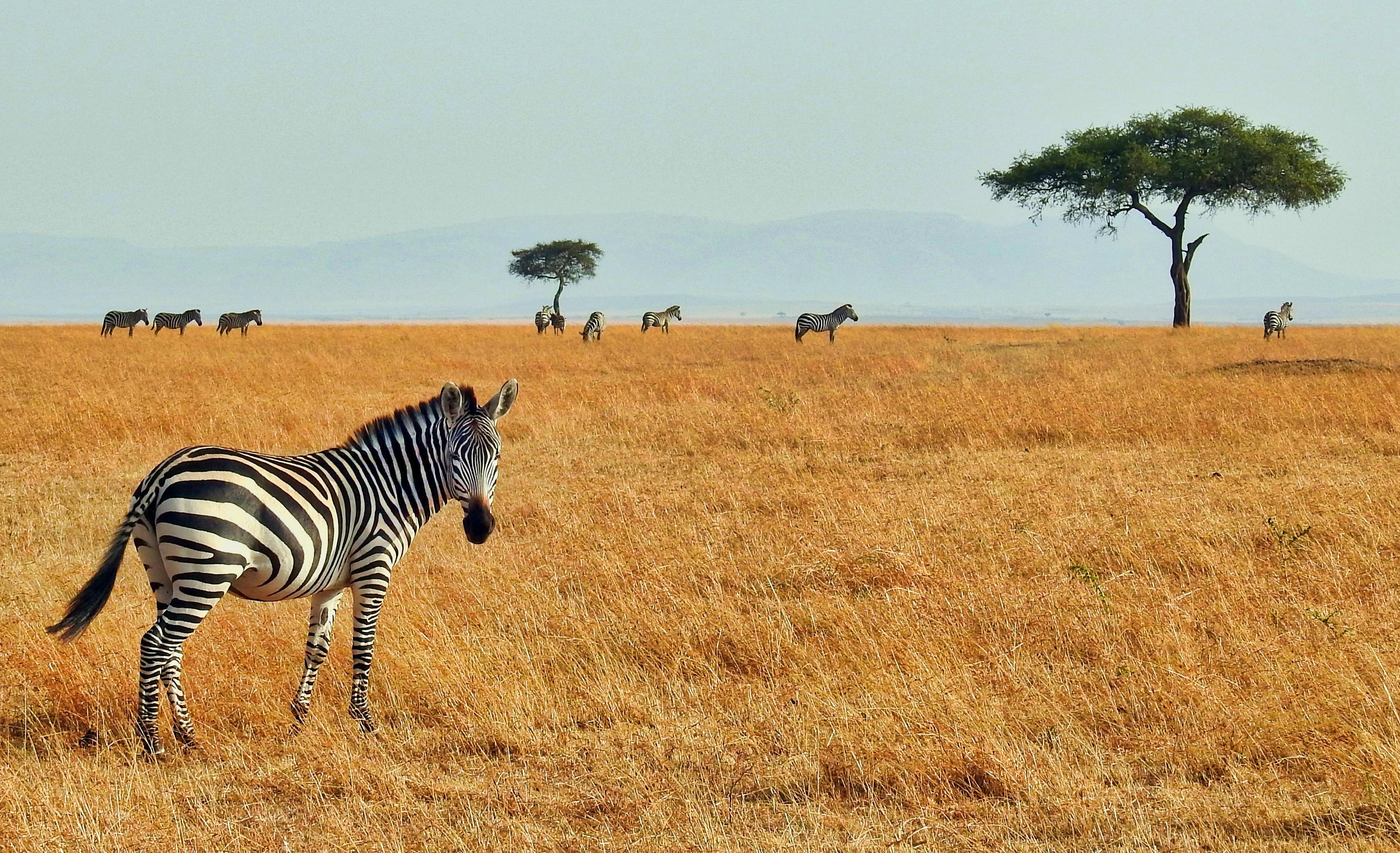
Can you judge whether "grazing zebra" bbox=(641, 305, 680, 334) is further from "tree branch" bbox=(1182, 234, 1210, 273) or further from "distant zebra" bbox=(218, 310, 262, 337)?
"tree branch" bbox=(1182, 234, 1210, 273)

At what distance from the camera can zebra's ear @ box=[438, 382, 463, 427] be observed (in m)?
5.77

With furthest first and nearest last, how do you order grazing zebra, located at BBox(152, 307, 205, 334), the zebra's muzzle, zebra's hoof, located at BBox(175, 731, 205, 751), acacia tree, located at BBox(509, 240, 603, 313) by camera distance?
acacia tree, located at BBox(509, 240, 603, 313)
grazing zebra, located at BBox(152, 307, 205, 334)
the zebra's muzzle
zebra's hoof, located at BBox(175, 731, 205, 751)

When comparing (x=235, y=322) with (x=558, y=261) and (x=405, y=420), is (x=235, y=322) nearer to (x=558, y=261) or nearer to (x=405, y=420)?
(x=558, y=261)

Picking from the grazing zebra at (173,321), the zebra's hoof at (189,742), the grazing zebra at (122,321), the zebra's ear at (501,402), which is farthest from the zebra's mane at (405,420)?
the grazing zebra at (173,321)

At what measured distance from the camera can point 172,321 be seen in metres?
46.3

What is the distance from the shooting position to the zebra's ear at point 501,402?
605 cm

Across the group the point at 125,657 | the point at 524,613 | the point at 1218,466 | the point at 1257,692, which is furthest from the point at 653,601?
the point at 1218,466

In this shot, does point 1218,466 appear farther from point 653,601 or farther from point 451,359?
point 451,359

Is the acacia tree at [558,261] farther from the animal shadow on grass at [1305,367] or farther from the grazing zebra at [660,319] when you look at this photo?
the animal shadow on grass at [1305,367]

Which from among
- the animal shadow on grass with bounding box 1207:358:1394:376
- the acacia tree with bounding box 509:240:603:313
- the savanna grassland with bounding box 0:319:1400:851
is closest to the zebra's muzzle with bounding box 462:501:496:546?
the savanna grassland with bounding box 0:319:1400:851

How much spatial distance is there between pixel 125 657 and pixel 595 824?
3139 mm

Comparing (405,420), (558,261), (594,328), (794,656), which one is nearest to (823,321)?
(594,328)

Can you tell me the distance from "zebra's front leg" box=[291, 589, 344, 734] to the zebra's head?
0.71 m

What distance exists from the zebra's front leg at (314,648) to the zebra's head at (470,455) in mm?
707
